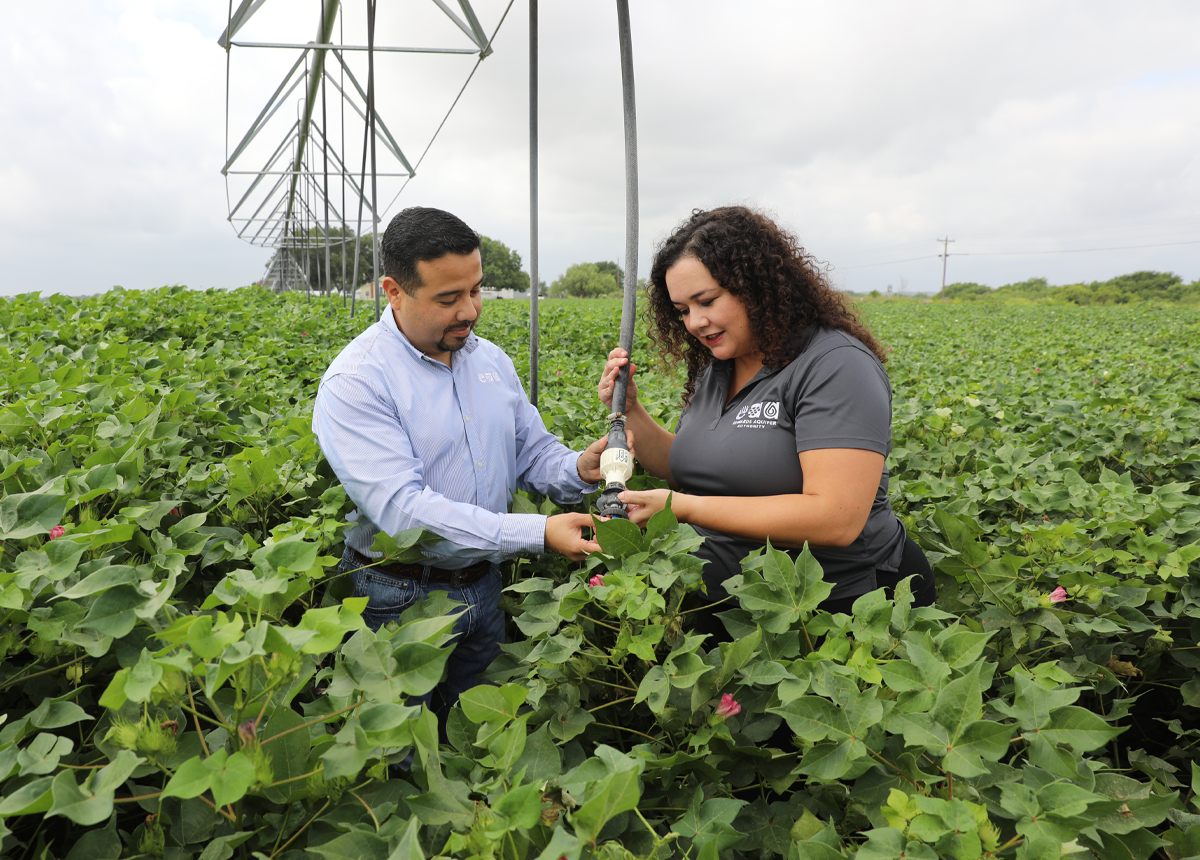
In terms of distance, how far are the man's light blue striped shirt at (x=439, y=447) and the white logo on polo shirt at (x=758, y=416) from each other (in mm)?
562

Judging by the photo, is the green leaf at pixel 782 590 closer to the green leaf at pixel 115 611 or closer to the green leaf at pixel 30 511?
the green leaf at pixel 115 611

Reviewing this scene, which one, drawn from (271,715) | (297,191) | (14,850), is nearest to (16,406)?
(14,850)

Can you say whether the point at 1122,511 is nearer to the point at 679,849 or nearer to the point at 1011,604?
the point at 1011,604

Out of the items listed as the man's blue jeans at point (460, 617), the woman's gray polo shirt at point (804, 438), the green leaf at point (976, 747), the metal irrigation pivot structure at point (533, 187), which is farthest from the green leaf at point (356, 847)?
the metal irrigation pivot structure at point (533, 187)

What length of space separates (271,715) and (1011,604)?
1.91 metres

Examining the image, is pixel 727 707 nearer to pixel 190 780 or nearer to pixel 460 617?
pixel 190 780

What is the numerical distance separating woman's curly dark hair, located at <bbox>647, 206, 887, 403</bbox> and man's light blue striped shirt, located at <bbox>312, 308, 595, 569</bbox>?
77 centimetres

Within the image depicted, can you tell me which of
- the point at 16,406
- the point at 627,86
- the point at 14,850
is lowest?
the point at 14,850

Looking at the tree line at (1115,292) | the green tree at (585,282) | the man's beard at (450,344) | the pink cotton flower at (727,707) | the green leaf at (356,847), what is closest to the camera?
the green leaf at (356,847)

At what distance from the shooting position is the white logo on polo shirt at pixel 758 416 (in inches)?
84.7

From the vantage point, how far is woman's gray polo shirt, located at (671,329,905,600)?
79.0 inches

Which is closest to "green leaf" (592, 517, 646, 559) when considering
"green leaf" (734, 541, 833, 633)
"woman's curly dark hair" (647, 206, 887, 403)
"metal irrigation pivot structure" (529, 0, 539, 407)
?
"green leaf" (734, 541, 833, 633)

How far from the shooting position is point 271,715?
3.21ft

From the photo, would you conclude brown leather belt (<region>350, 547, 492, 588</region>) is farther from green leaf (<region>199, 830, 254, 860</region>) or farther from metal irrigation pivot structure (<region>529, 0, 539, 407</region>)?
green leaf (<region>199, 830, 254, 860</region>)
